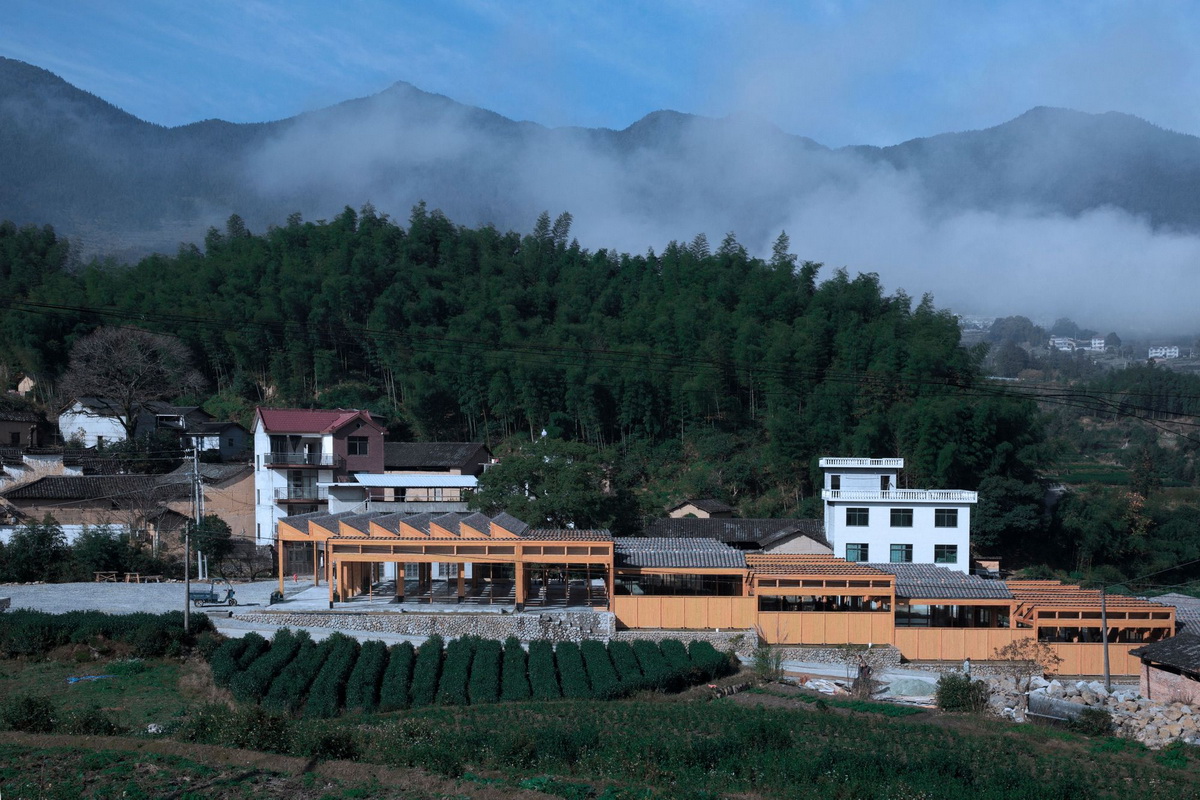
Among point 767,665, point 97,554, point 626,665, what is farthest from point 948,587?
point 97,554

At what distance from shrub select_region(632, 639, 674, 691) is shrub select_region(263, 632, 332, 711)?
17.1 ft

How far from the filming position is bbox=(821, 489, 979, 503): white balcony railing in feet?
79.3

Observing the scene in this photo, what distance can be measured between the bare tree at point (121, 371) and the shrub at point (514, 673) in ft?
71.8

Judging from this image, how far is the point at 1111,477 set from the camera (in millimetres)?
48844

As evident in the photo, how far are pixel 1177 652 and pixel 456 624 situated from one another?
1243 centimetres

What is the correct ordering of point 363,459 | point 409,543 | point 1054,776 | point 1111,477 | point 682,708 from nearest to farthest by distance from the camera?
point 1054,776
point 682,708
point 409,543
point 363,459
point 1111,477

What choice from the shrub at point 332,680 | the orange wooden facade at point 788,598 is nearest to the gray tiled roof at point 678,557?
the orange wooden facade at point 788,598

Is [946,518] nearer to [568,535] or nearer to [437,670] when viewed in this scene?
[568,535]

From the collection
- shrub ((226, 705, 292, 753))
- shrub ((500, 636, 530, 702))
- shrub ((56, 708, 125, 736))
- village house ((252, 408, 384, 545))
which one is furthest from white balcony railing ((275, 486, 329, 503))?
shrub ((226, 705, 292, 753))

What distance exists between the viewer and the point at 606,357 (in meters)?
38.8

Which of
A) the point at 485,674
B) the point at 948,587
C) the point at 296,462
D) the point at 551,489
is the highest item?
the point at 296,462

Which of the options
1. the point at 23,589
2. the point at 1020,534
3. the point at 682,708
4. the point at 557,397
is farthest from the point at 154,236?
the point at 682,708

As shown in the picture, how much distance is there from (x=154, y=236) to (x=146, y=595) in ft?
288

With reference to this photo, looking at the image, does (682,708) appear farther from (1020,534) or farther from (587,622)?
(1020,534)
